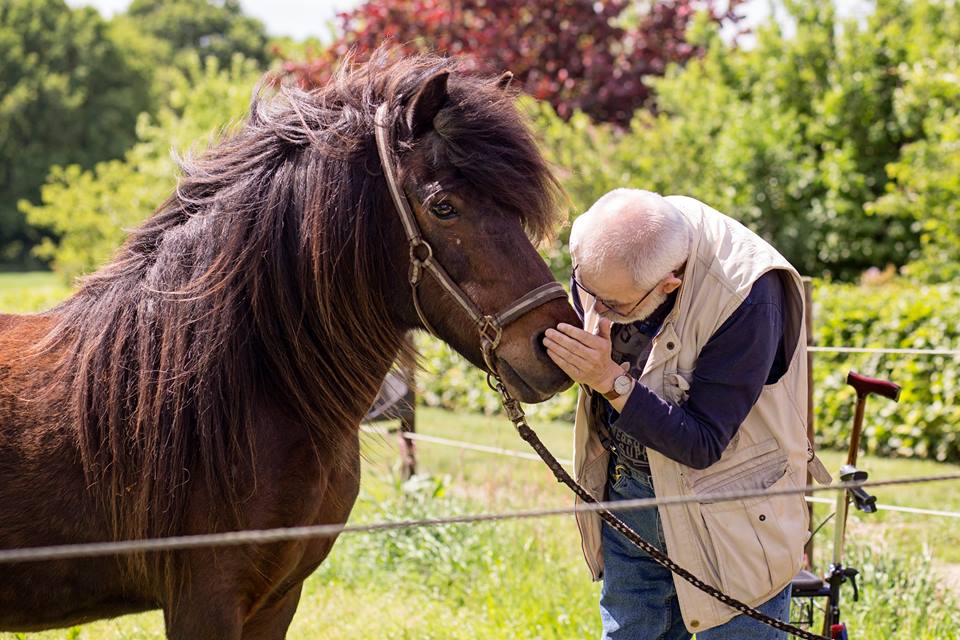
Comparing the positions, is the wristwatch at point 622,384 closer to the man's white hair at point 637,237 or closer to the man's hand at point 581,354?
the man's hand at point 581,354

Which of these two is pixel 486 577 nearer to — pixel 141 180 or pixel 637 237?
pixel 637 237

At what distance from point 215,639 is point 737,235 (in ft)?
6.05

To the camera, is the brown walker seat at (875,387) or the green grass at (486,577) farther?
the green grass at (486,577)

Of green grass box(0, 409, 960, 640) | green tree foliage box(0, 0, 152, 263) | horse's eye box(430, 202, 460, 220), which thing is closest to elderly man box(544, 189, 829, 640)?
horse's eye box(430, 202, 460, 220)

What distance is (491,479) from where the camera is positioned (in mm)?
6277

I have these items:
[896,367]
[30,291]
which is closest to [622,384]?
[896,367]

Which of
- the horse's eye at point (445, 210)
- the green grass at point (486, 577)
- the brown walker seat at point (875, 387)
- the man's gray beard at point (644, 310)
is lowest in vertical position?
the green grass at point (486, 577)

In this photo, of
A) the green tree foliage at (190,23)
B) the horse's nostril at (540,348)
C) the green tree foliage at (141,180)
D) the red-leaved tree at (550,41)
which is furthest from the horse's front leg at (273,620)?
the green tree foliage at (190,23)

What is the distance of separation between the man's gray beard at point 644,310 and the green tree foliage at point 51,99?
41.8 m

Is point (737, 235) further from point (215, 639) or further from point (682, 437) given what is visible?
point (215, 639)

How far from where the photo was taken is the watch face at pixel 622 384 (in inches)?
96.3

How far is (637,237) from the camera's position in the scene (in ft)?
7.85

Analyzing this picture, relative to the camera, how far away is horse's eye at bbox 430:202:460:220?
254 centimetres

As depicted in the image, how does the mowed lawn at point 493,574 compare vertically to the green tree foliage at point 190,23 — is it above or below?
below
